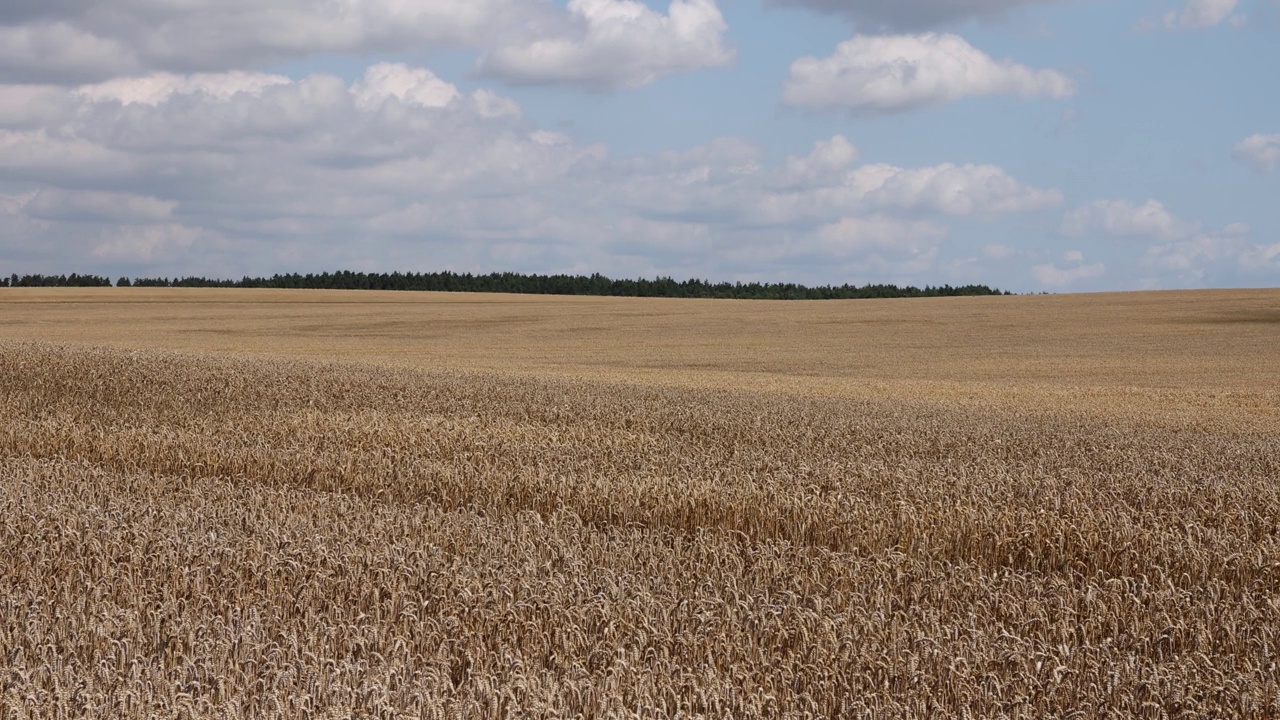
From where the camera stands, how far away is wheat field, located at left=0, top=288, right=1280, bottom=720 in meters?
5.05

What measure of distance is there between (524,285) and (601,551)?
12356cm

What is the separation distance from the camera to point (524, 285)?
427 feet

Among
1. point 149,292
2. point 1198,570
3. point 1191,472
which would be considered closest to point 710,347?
point 1191,472

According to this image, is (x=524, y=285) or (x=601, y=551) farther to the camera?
(x=524, y=285)

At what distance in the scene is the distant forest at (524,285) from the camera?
117500 millimetres

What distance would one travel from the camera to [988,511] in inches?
367

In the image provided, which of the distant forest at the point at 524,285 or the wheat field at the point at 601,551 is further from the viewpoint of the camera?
the distant forest at the point at 524,285

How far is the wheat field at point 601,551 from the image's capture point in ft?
16.6

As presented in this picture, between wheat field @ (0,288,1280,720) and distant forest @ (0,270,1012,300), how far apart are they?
9792 centimetres

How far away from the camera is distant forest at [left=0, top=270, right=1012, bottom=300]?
117500 millimetres

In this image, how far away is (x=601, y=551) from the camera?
7.49 meters

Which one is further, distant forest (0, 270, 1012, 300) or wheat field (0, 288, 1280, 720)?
distant forest (0, 270, 1012, 300)

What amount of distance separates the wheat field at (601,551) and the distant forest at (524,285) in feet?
321

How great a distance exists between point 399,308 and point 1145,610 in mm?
60543
